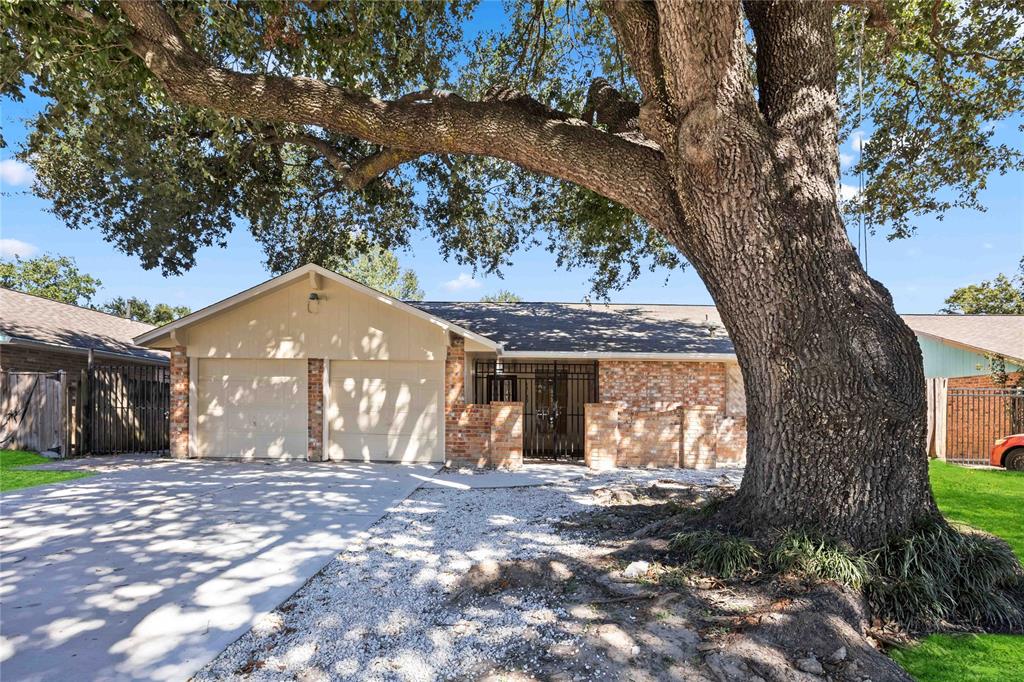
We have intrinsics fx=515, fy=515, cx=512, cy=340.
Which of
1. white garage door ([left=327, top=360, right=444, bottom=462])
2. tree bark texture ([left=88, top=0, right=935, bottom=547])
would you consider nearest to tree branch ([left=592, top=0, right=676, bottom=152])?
tree bark texture ([left=88, top=0, right=935, bottom=547])

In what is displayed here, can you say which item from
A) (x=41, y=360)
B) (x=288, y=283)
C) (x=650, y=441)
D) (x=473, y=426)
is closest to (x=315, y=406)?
(x=288, y=283)

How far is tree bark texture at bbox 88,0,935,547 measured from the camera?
4.39 meters

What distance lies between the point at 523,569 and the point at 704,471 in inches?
309

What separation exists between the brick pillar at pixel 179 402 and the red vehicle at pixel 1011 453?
18370 mm

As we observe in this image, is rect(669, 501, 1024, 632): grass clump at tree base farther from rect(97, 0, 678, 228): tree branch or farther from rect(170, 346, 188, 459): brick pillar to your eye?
rect(170, 346, 188, 459): brick pillar

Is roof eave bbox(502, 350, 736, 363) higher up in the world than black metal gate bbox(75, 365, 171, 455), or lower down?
higher up

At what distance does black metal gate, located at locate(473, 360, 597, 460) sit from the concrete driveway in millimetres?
4482

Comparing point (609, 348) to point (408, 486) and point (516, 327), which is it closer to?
point (516, 327)

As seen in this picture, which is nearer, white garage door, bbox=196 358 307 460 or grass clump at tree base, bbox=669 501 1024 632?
grass clump at tree base, bbox=669 501 1024 632

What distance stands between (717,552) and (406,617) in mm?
2686

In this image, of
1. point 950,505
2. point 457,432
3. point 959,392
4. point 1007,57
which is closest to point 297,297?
point 457,432

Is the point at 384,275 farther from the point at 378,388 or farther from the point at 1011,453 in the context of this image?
the point at 1011,453

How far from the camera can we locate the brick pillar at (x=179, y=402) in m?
12.0

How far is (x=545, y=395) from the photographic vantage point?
15.8 metres
